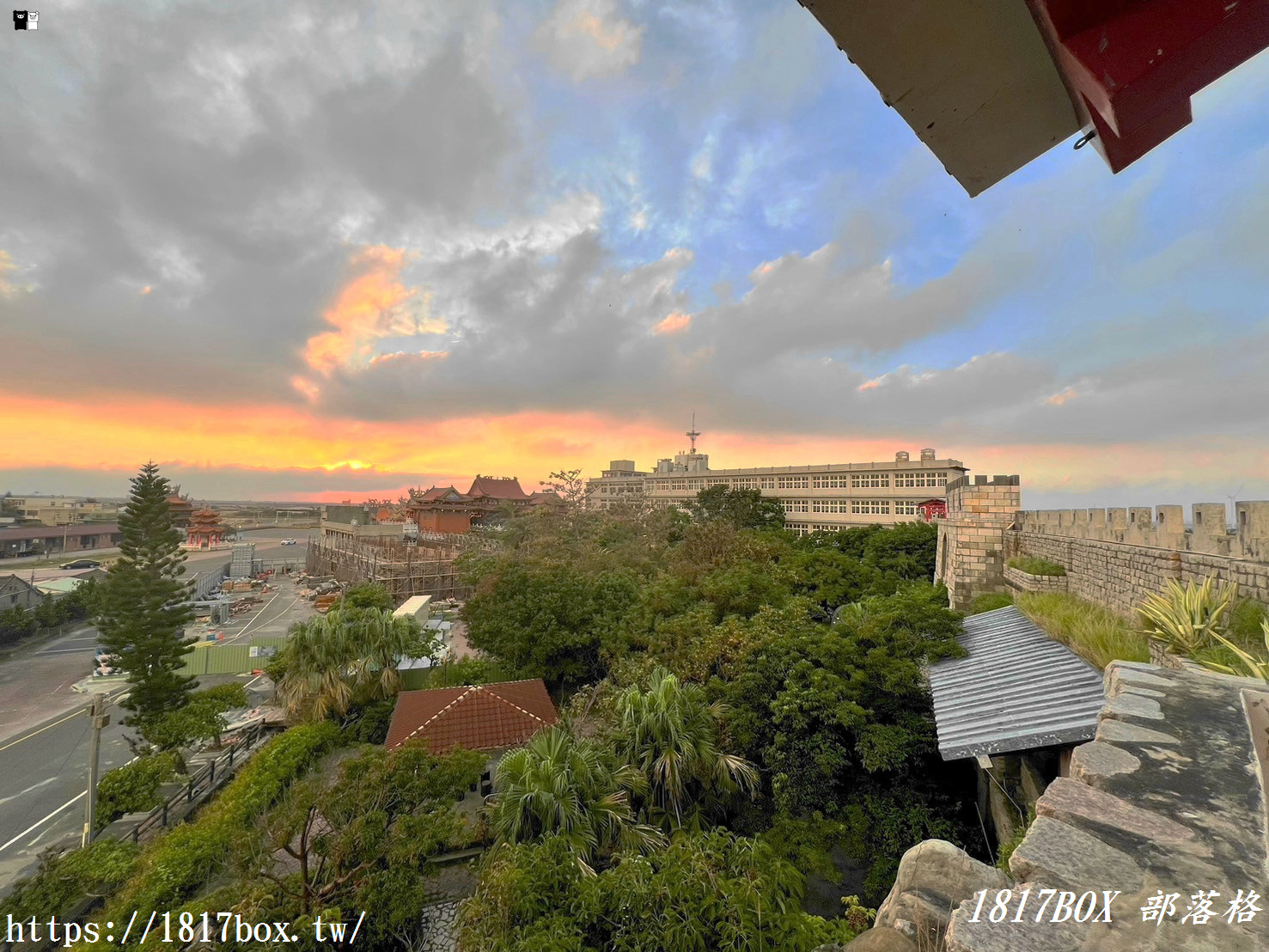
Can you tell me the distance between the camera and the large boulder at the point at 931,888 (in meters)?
2.21

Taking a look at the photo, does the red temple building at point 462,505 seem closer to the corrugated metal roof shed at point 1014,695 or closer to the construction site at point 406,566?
the construction site at point 406,566

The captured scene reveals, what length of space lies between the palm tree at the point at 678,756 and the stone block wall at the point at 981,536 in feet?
21.3

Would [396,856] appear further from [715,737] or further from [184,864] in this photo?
[715,737]

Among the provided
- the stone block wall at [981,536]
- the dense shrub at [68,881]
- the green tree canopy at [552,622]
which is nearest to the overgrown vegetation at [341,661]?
the green tree canopy at [552,622]

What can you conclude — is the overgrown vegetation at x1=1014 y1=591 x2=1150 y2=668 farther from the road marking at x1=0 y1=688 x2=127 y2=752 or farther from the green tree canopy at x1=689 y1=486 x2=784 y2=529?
the road marking at x1=0 y1=688 x2=127 y2=752

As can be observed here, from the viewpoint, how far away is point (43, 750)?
50.0ft

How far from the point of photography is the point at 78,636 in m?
27.6

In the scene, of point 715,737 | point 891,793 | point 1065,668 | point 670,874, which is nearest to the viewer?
point 670,874

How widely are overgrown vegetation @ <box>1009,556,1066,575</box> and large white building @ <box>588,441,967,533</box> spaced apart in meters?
15.3

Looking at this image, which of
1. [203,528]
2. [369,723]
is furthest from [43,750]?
[203,528]

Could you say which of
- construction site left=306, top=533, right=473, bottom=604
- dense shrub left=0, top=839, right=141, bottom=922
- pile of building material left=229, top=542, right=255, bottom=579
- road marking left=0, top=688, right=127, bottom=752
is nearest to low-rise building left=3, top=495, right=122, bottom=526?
pile of building material left=229, top=542, right=255, bottom=579

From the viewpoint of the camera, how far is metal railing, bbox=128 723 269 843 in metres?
10.1

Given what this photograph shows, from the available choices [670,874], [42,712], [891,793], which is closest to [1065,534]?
[891,793]

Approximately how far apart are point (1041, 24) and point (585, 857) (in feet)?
24.4
